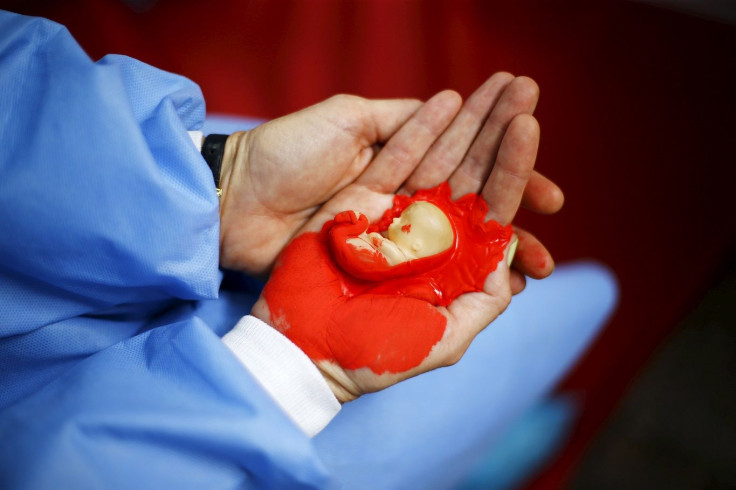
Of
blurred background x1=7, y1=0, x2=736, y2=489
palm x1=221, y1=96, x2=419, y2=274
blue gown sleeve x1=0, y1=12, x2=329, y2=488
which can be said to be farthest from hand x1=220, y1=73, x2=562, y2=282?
blurred background x1=7, y1=0, x2=736, y2=489

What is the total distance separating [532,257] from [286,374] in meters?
0.38

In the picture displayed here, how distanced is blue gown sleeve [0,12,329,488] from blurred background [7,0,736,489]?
19.8 inches

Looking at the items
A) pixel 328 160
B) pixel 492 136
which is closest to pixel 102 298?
pixel 328 160

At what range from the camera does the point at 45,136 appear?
53 cm

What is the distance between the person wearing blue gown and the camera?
52 cm

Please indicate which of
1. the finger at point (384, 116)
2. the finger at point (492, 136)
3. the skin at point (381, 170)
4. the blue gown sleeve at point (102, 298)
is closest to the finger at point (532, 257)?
the skin at point (381, 170)

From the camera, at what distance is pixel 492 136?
73cm

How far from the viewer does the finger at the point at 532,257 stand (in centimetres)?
74

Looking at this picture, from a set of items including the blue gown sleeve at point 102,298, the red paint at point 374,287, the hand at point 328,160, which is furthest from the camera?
the hand at point 328,160

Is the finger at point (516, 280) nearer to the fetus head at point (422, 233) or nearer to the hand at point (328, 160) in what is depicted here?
the hand at point (328, 160)

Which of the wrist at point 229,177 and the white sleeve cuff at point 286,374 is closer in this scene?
the white sleeve cuff at point 286,374

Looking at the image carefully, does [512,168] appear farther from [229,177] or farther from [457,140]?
[229,177]

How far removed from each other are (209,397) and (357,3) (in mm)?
888

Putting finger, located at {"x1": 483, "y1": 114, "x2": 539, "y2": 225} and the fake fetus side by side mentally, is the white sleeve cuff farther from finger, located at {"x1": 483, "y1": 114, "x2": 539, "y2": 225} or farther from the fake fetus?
finger, located at {"x1": 483, "y1": 114, "x2": 539, "y2": 225}
